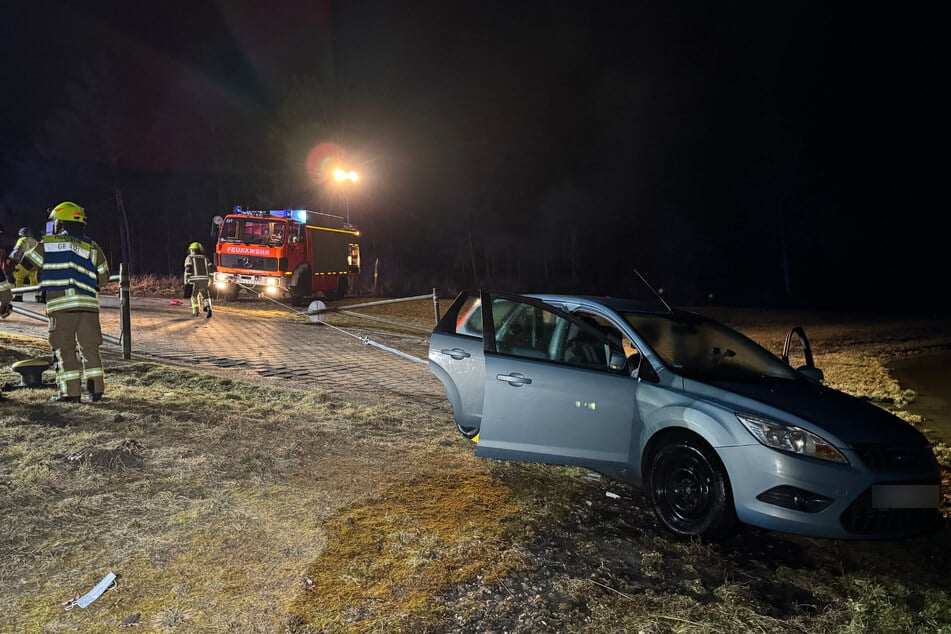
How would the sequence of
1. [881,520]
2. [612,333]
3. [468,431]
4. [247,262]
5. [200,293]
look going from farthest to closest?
[247,262]
[200,293]
[468,431]
[612,333]
[881,520]

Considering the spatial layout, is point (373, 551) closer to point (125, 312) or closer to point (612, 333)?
point (612, 333)

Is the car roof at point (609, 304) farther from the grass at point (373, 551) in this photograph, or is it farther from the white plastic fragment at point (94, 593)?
the white plastic fragment at point (94, 593)

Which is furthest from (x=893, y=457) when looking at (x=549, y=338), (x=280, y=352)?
(x=280, y=352)

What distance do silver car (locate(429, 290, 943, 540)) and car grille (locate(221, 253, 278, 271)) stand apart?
14869 millimetres

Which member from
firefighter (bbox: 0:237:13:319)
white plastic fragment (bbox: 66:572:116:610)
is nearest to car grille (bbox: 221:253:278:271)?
firefighter (bbox: 0:237:13:319)

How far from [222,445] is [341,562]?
7.72 ft

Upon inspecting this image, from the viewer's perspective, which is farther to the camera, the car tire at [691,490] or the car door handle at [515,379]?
the car door handle at [515,379]

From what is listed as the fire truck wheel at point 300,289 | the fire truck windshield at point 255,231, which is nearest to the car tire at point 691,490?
the fire truck windshield at point 255,231

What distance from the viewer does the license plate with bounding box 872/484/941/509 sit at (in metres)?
3.35

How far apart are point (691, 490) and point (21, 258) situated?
22.9ft

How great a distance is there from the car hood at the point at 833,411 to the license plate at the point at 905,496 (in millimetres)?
245

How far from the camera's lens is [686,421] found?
3.68 meters

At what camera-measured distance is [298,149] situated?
38.4 metres

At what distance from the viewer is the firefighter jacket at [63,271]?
6.17 metres
